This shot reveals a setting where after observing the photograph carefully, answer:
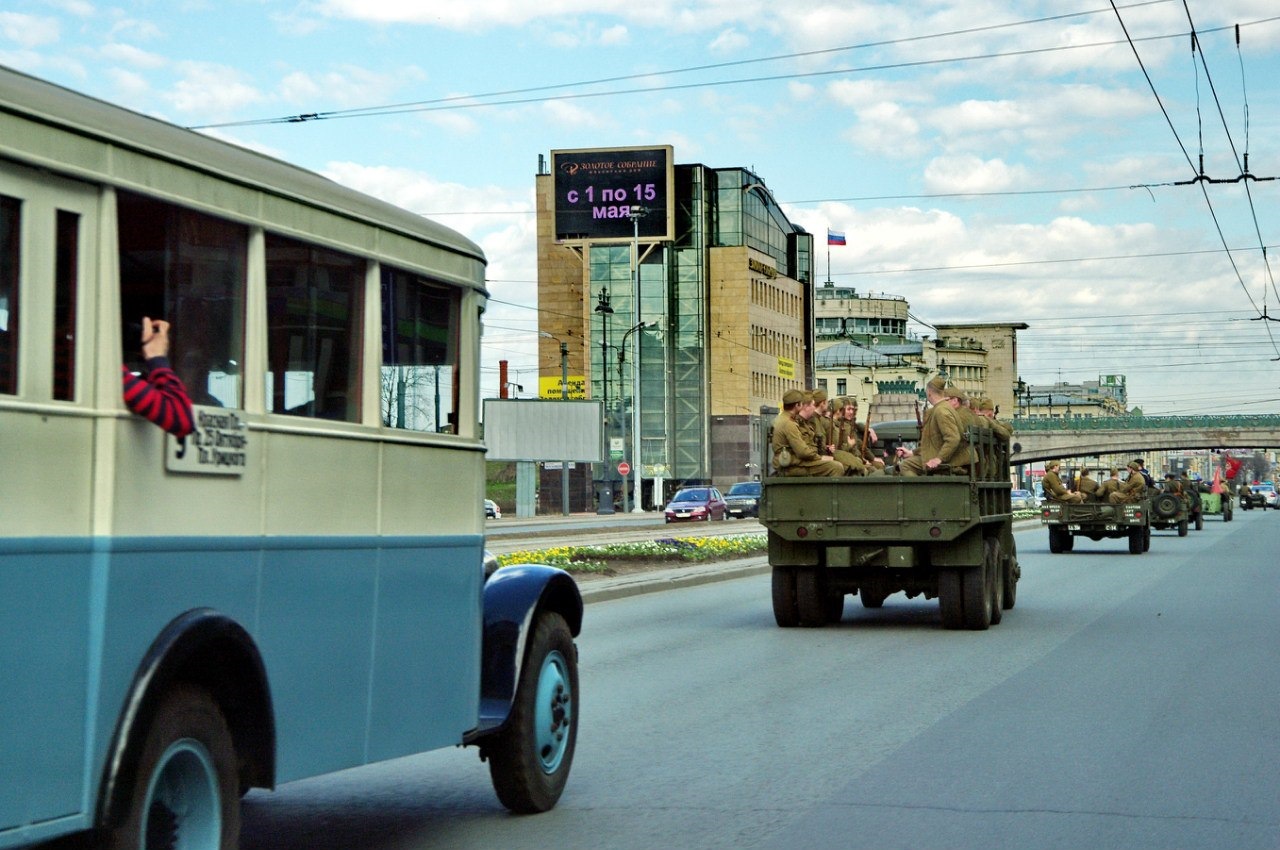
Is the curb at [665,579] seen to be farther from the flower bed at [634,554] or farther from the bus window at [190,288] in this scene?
the bus window at [190,288]

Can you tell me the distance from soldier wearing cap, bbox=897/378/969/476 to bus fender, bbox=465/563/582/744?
10.1 m

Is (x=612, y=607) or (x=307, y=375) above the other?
(x=307, y=375)

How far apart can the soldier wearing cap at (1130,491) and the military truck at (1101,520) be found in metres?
0.11

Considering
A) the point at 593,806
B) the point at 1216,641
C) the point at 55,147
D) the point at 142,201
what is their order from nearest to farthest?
the point at 55,147 < the point at 142,201 < the point at 593,806 < the point at 1216,641

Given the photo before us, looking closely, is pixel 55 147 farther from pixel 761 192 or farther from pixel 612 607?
pixel 761 192

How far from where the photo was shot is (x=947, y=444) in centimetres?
1691

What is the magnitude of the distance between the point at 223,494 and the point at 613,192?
4122 inches

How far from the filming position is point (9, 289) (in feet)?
14.4

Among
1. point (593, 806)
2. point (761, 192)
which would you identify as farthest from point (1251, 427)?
point (593, 806)

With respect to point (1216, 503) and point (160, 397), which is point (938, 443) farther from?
point (1216, 503)

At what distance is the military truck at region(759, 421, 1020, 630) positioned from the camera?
16.8m

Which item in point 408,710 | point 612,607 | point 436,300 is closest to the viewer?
point 408,710

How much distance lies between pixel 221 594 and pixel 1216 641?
13187mm

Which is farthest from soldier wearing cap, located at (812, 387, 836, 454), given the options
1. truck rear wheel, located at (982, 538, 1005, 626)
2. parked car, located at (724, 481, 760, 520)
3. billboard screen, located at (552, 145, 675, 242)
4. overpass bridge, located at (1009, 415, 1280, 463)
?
overpass bridge, located at (1009, 415, 1280, 463)
